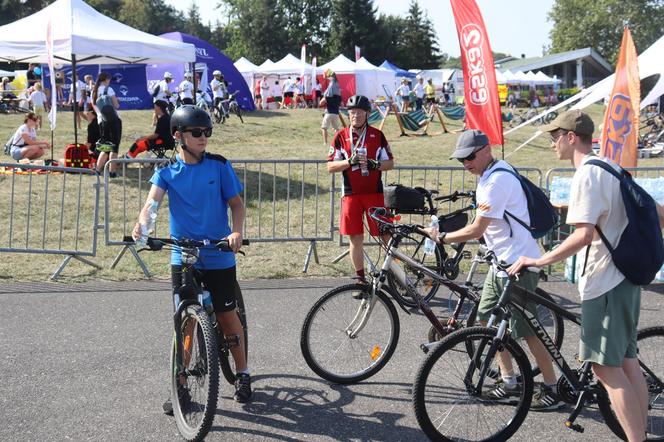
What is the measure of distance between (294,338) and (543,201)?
2.58 meters

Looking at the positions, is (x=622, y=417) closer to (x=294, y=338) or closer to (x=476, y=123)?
(x=294, y=338)

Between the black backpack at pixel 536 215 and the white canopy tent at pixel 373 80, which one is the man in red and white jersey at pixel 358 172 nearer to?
the black backpack at pixel 536 215

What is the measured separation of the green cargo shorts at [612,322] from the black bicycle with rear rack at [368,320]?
131cm

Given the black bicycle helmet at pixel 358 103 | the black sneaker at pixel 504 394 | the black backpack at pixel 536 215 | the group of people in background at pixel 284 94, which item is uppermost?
the group of people in background at pixel 284 94

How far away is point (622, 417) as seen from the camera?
12.3ft

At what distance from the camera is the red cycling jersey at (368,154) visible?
7.07 meters

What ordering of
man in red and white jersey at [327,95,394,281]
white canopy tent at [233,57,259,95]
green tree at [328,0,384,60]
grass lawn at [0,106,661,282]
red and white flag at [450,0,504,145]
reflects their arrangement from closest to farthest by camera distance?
man in red and white jersey at [327,95,394,281] → red and white flag at [450,0,504,145] → grass lawn at [0,106,661,282] → white canopy tent at [233,57,259,95] → green tree at [328,0,384,60]

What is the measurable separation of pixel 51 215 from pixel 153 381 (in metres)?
6.93

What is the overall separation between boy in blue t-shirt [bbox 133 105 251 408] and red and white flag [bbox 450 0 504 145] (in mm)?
4065

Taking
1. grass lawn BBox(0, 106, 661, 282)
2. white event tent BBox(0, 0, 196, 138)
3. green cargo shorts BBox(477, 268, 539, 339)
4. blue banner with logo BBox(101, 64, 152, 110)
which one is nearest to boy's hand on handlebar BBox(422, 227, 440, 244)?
green cargo shorts BBox(477, 268, 539, 339)

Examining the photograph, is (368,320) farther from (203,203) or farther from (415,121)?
(415,121)

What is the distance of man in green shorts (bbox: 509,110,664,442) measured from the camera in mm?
3695

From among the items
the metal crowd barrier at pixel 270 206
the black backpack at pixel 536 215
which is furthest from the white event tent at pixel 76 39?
the black backpack at pixel 536 215

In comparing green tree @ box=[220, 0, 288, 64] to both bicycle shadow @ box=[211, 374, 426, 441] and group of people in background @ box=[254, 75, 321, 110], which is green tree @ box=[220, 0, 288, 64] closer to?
group of people in background @ box=[254, 75, 321, 110]
